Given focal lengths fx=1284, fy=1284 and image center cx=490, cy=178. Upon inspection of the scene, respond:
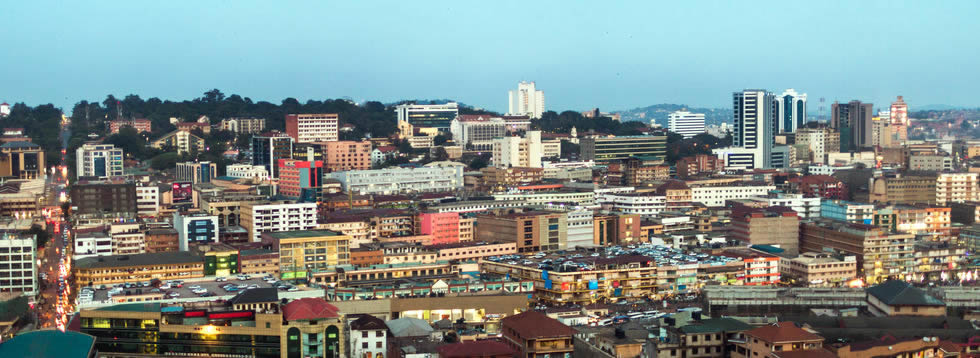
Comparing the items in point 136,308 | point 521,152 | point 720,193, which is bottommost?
point 136,308

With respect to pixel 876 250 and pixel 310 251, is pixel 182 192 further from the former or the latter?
pixel 876 250

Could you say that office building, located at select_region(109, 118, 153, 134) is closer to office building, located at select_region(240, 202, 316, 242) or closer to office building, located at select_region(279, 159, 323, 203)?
office building, located at select_region(279, 159, 323, 203)

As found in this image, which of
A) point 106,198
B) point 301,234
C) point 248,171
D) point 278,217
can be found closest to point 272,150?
point 248,171

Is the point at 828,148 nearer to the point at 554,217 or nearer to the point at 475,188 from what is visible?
the point at 475,188

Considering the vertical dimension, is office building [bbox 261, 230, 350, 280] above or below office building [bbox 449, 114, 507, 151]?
below

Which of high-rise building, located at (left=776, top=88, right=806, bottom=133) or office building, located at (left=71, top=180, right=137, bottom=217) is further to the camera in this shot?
high-rise building, located at (left=776, top=88, right=806, bottom=133)

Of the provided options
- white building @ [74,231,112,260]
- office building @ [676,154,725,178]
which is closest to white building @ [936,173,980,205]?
office building @ [676,154,725,178]
